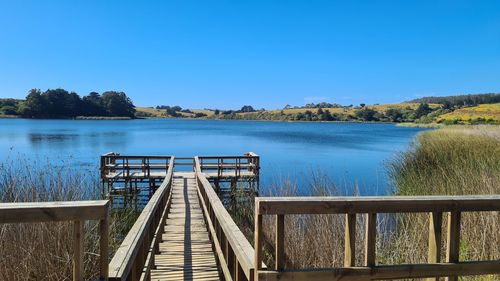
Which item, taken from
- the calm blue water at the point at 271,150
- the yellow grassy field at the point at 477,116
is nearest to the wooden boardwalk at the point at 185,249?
the calm blue water at the point at 271,150

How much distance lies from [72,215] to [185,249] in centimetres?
461

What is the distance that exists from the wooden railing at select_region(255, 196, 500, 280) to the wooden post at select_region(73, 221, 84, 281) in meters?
1.07

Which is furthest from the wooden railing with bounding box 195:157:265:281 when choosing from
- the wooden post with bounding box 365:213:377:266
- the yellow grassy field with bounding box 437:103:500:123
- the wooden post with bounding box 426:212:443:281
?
the yellow grassy field with bounding box 437:103:500:123

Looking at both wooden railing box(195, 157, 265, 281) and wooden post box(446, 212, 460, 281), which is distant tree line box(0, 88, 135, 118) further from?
wooden post box(446, 212, 460, 281)

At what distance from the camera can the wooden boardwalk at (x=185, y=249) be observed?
543 cm

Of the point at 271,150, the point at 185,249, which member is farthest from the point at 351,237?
the point at 271,150

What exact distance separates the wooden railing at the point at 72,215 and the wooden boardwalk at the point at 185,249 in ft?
9.40

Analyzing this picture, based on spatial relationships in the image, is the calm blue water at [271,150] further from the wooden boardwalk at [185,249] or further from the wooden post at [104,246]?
the wooden post at [104,246]

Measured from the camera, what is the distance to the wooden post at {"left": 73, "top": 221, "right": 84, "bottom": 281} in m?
2.40

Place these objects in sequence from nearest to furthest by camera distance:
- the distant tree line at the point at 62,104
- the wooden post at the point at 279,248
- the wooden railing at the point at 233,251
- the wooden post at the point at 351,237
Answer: the wooden post at the point at 279,248
the wooden post at the point at 351,237
the wooden railing at the point at 233,251
the distant tree line at the point at 62,104

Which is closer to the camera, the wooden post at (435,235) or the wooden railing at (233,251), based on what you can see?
the wooden post at (435,235)

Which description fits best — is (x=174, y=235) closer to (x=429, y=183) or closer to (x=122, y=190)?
(x=429, y=183)

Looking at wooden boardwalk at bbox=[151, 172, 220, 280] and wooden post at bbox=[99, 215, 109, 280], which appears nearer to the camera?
wooden post at bbox=[99, 215, 109, 280]

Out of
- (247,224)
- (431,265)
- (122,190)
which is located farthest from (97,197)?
(431,265)
